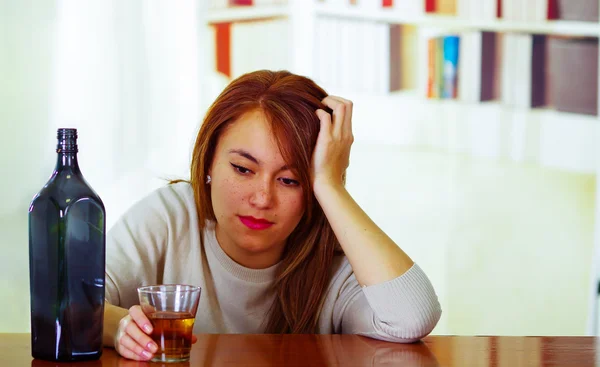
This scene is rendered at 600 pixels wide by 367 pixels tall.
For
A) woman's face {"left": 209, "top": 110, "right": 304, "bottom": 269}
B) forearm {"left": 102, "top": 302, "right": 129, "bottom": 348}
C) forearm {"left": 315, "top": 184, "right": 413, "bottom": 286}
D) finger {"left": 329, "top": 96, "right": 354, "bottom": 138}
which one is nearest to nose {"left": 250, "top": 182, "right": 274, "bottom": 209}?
woman's face {"left": 209, "top": 110, "right": 304, "bottom": 269}

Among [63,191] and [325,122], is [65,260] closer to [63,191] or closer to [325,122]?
[63,191]

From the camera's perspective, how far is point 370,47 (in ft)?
11.7

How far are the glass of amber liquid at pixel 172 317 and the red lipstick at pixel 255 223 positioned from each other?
0.43 m

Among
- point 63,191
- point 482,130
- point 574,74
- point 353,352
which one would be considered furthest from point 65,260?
point 574,74

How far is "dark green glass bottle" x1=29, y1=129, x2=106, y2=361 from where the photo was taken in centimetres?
111

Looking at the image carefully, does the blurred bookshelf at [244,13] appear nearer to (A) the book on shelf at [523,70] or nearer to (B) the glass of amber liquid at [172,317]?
(A) the book on shelf at [523,70]

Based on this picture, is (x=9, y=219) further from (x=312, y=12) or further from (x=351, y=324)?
(x=351, y=324)

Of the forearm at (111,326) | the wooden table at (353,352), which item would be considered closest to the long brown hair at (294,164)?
the wooden table at (353,352)

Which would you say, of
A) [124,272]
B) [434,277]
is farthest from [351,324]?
[434,277]

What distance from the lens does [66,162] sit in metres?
1.11

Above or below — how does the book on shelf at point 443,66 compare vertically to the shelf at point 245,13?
below

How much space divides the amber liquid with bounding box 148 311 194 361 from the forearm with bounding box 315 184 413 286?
0.43 metres

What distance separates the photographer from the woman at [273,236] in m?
1.48

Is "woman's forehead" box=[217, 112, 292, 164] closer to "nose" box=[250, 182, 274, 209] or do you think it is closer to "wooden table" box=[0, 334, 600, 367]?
"nose" box=[250, 182, 274, 209]
